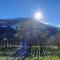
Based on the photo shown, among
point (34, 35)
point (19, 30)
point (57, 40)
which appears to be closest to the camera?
point (57, 40)

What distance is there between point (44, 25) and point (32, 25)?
170 inches

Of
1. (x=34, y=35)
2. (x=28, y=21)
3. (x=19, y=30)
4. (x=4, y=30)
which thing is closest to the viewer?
(x=34, y=35)

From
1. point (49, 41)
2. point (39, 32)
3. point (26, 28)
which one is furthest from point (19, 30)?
point (49, 41)

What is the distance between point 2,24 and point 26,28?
1412cm

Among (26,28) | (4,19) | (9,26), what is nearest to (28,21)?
(26,28)

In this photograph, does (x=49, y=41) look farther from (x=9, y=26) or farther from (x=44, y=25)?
(x=9, y=26)

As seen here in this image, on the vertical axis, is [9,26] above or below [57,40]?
above

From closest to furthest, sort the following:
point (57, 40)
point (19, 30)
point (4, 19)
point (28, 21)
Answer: point (57, 40)
point (19, 30)
point (28, 21)
point (4, 19)

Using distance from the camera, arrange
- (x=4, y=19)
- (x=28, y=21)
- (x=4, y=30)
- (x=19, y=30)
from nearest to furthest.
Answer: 1. (x=19, y=30)
2. (x=28, y=21)
3. (x=4, y=30)
4. (x=4, y=19)

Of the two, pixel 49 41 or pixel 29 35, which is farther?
pixel 29 35

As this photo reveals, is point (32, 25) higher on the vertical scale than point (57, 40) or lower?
higher

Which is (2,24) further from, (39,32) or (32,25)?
(39,32)

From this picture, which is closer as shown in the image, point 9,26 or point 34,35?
point 34,35

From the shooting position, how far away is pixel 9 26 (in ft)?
216
